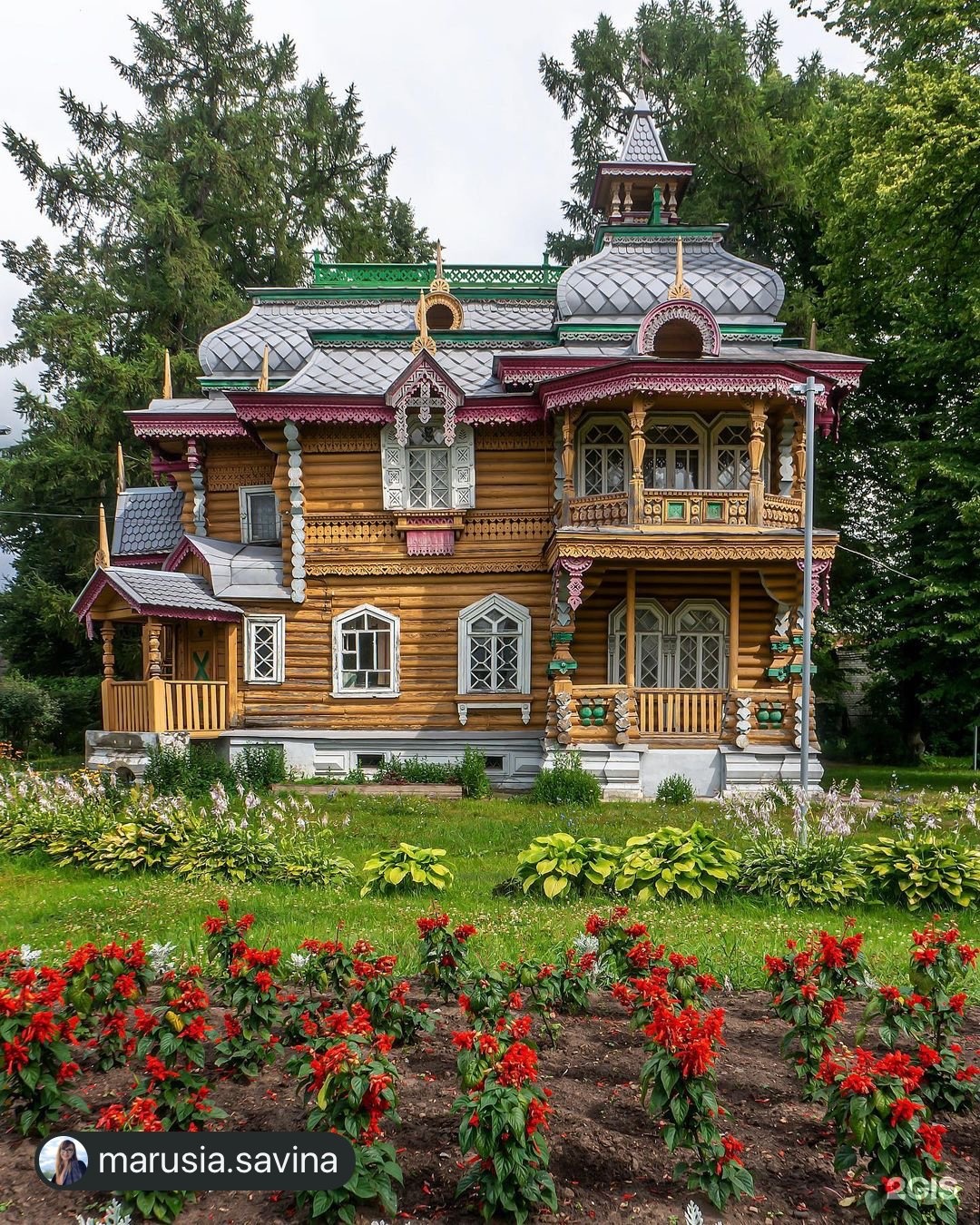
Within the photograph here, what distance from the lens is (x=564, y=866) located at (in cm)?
838

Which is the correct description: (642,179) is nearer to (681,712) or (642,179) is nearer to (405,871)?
(681,712)

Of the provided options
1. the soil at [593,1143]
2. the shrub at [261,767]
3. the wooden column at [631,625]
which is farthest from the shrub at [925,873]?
the shrub at [261,767]

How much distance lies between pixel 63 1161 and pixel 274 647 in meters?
13.3

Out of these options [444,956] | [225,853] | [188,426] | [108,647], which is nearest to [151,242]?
[188,426]

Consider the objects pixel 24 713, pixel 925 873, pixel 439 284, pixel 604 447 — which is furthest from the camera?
pixel 24 713

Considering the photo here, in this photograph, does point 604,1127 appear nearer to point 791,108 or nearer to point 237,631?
point 237,631

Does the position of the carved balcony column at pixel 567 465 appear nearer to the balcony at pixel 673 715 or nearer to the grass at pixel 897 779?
the balcony at pixel 673 715

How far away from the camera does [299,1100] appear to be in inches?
175

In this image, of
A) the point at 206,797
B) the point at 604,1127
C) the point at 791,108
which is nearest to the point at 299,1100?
the point at 604,1127

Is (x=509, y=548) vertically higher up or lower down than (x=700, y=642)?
higher up

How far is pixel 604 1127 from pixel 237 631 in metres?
13.5

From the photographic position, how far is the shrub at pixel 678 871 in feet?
26.9

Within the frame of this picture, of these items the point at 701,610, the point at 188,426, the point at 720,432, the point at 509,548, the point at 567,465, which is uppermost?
the point at 188,426

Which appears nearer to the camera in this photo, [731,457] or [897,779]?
[731,457]
